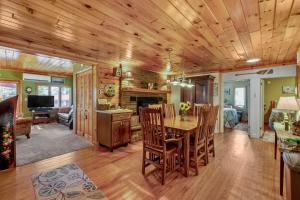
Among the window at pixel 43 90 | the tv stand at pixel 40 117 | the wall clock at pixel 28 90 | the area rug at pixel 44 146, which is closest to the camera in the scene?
the area rug at pixel 44 146

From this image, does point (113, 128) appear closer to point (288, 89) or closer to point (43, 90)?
point (43, 90)

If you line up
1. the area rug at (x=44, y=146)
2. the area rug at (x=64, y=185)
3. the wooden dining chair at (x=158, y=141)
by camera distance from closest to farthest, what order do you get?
the area rug at (x=64, y=185)
the wooden dining chair at (x=158, y=141)
the area rug at (x=44, y=146)

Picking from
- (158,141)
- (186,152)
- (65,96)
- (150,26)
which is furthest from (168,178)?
(65,96)

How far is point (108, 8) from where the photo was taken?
5.82 ft

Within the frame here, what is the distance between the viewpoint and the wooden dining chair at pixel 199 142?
2.67m

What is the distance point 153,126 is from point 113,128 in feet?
5.32

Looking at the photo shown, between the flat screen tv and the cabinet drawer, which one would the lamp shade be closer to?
the cabinet drawer

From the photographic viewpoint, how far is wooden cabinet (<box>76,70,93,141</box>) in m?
Answer: 4.45

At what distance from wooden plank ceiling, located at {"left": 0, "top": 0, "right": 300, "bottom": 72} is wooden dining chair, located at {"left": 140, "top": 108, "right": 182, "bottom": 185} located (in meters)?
1.29

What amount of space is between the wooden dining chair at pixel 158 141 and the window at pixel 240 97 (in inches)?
309

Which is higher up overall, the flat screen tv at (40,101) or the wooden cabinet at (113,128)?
the flat screen tv at (40,101)

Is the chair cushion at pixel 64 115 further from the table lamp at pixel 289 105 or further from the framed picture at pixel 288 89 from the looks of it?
the framed picture at pixel 288 89

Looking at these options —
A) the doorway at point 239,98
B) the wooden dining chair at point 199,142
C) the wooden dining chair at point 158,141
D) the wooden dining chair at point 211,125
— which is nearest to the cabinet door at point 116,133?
the wooden dining chair at point 158,141

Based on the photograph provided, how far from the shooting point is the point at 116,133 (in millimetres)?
3848
